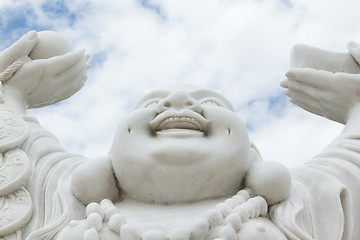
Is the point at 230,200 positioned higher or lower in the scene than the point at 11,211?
higher

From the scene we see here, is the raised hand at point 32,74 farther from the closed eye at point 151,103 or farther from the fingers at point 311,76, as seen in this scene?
the fingers at point 311,76

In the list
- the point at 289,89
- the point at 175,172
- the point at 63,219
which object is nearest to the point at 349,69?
the point at 289,89

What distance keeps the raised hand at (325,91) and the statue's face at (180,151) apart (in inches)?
39.0

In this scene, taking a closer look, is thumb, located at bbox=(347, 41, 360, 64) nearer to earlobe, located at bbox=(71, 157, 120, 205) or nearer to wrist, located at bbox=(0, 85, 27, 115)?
earlobe, located at bbox=(71, 157, 120, 205)

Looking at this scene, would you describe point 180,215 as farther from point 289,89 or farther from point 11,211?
point 289,89

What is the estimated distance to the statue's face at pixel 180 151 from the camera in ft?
9.83

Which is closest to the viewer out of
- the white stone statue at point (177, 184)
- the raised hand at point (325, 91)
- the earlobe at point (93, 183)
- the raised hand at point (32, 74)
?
the white stone statue at point (177, 184)

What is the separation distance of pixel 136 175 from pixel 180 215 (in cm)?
34

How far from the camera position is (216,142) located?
10.2 ft

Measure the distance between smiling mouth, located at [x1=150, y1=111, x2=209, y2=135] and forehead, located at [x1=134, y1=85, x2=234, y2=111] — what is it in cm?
31

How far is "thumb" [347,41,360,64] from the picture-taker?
4078 millimetres

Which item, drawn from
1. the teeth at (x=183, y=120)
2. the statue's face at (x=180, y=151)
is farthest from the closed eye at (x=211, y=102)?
the teeth at (x=183, y=120)

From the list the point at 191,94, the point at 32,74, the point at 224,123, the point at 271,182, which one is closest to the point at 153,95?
the point at 191,94

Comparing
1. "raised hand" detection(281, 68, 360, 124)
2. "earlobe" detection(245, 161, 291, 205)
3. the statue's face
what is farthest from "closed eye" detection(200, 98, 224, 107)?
"raised hand" detection(281, 68, 360, 124)
